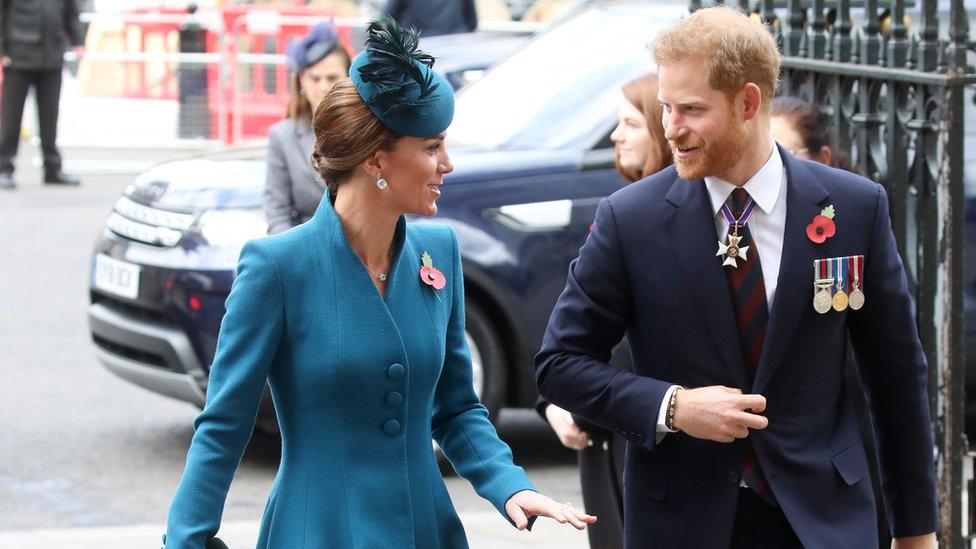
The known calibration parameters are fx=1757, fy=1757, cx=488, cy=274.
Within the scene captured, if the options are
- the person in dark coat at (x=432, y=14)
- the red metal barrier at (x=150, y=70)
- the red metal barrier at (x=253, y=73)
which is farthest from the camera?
the red metal barrier at (x=150, y=70)

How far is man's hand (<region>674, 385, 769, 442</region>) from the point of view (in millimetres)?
3072

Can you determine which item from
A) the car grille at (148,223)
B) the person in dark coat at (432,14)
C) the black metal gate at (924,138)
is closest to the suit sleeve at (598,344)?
the black metal gate at (924,138)

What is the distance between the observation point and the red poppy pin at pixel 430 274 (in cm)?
339

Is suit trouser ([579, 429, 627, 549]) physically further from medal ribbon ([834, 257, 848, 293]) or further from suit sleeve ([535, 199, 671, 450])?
medal ribbon ([834, 257, 848, 293])

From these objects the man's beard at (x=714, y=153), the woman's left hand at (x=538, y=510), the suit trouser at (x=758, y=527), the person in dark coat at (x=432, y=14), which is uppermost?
the man's beard at (x=714, y=153)

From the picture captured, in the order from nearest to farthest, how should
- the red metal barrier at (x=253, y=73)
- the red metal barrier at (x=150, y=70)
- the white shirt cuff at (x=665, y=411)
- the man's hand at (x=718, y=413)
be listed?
the man's hand at (x=718, y=413)
the white shirt cuff at (x=665, y=411)
the red metal barrier at (x=253, y=73)
the red metal barrier at (x=150, y=70)

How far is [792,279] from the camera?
10.6 feet

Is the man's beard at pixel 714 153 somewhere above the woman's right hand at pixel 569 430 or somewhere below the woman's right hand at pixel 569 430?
above

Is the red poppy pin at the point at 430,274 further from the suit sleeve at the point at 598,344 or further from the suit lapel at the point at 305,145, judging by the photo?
the suit lapel at the point at 305,145

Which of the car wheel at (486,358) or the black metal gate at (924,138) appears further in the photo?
the car wheel at (486,358)

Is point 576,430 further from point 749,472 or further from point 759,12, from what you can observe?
point 759,12

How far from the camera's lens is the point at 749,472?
326 cm

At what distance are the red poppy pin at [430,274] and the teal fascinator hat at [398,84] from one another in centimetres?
26

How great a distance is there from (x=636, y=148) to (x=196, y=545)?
1.96 metres
